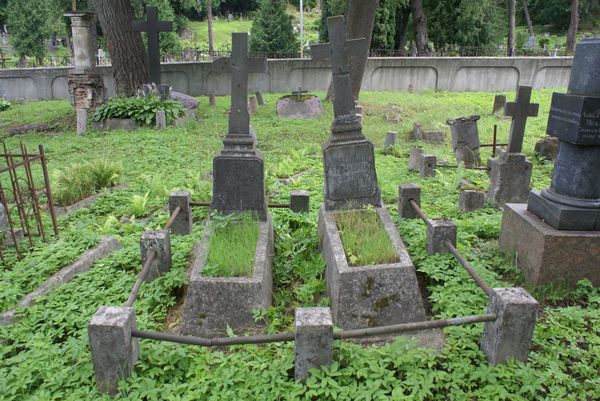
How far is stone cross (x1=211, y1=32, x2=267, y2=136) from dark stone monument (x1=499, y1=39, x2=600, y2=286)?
3.10 meters

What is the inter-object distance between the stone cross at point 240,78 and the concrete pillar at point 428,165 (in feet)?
13.5

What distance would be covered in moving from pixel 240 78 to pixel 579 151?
350 centimetres

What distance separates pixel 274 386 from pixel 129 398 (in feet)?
3.12

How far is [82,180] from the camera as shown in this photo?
24.8 feet

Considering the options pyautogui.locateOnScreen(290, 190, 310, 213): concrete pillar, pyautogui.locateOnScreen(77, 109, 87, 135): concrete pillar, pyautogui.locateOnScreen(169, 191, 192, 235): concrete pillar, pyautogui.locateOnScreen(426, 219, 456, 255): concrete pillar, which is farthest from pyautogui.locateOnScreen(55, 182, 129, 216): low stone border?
pyautogui.locateOnScreen(77, 109, 87, 135): concrete pillar

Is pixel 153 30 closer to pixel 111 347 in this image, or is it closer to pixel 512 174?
pixel 512 174

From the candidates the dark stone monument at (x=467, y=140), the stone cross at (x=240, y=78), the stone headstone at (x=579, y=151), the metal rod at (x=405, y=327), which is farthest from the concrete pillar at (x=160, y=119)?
the metal rod at (x=405, y=327)

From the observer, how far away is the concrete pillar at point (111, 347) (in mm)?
3062

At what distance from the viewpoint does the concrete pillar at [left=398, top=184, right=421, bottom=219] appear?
5535mm

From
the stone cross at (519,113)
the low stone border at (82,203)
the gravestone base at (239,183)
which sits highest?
the stone cross at (519,113)

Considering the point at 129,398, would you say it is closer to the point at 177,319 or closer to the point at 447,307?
the point at 177,319

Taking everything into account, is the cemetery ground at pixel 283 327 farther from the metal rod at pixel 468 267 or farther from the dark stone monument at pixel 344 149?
the dark stone monument at pixel 344 149

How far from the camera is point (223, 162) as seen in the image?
198 inches

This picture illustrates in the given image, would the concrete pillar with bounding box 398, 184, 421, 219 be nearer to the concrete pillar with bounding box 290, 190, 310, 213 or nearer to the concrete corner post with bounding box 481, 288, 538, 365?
the concrete pillar with bounding box 290, 190, 310, 213
